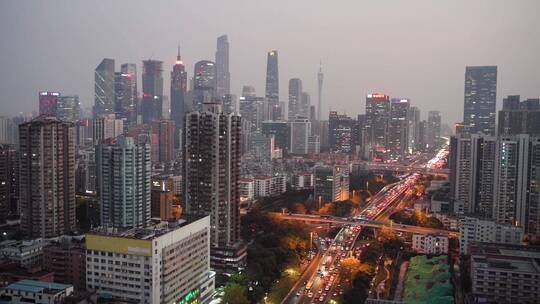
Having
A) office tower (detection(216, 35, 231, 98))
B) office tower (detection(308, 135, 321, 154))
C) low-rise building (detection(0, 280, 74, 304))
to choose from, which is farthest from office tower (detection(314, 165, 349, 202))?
office tower (detection(216, 35, 231, 98))

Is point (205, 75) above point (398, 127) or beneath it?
above

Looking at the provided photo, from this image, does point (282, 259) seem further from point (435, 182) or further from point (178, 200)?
point (435, 182)

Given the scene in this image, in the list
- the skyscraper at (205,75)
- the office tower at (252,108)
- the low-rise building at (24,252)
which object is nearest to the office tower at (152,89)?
the skyscraper at (205,75)

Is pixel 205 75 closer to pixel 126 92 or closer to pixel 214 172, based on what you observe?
pixel 126 92

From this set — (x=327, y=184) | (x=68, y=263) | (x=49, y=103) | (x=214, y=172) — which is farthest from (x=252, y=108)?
(x=68, y=263)

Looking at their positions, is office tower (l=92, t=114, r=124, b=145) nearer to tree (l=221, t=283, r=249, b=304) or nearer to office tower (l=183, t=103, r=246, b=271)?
office tower (l=183, t=103, r=246, b=271)
